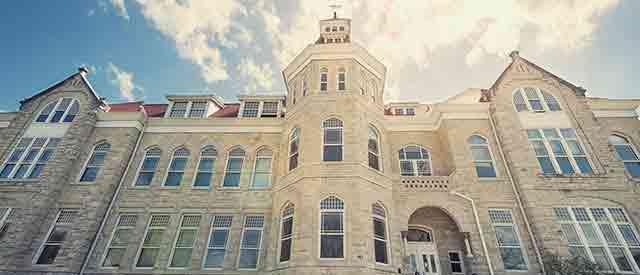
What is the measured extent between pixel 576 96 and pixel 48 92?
3203cm

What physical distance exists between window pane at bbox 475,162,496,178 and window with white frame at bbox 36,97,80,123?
2362 cm

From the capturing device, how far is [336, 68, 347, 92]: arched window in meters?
16.6

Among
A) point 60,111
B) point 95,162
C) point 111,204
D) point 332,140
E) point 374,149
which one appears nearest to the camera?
point 332,140

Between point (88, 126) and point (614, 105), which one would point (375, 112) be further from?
point (88, 126)

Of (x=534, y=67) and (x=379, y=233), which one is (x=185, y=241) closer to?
(x=379, y=233)

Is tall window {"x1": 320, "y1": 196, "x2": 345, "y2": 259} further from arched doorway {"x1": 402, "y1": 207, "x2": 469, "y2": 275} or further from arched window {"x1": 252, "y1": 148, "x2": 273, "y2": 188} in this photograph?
arched window {"x1": 252, "y1": 148, "x2": 273, "y2": 188}

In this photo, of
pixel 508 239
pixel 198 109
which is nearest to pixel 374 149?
pixel 508 239

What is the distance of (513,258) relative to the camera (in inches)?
521

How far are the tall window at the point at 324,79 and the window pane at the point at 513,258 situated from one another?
11.5m

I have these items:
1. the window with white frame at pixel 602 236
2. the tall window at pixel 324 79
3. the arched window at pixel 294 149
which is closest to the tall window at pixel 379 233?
the arched window at pixel 294 149

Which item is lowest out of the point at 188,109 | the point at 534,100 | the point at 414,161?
the point at 414,161

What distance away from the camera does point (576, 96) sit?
17125 millimetres

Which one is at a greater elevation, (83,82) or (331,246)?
(83,82)

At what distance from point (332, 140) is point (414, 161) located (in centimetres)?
550
